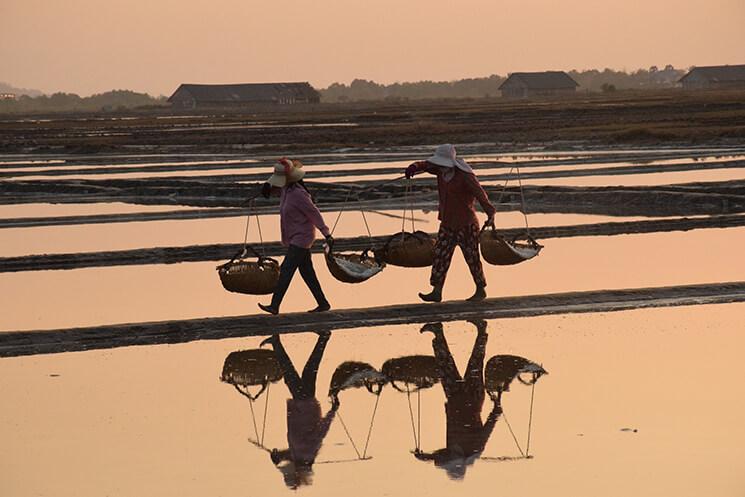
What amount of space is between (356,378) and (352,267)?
112 inches

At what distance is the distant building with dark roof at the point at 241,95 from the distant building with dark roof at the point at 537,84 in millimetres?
24127

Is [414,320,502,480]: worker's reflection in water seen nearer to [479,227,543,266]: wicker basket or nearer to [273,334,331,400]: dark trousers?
[273,334,331,400]: dark trousers

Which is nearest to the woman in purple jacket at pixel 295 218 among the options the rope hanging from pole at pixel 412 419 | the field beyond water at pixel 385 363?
the field beyond water at pixel 385 363

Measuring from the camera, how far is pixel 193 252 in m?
17.7

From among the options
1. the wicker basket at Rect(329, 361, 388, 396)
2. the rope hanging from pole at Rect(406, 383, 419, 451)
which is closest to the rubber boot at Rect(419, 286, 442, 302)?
the wicker basket at Rect(329, 361, 388, 396)

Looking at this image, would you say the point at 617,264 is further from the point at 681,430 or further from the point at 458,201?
the point at 681,430

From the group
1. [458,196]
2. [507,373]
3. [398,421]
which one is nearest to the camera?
[398,421]

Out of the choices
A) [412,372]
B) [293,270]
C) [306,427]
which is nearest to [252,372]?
[412,372]

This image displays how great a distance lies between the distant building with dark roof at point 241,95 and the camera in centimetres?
16425

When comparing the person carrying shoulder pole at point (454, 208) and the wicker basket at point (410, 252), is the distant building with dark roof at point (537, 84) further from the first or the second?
the person carrying shoulder pole at point (454, 208)

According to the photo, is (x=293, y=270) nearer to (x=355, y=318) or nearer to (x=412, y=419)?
(x=355, y=318)

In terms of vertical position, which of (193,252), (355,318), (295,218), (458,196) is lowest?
(193,252)

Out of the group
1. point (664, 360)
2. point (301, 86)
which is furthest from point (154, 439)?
point (301, 86)

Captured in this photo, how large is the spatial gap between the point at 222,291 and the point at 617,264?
429 centimetres
